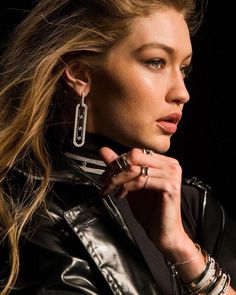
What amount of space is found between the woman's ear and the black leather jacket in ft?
0.73

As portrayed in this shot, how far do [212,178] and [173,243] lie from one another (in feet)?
2.95

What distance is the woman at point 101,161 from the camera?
5.04ft

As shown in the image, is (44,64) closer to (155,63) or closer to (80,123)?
(80,123)

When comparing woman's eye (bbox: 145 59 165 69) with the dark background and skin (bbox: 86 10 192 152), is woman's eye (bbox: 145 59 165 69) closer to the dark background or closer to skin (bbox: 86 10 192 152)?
skin (bbox: 86 10 192 152)

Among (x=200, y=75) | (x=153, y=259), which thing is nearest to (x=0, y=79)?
(x=153, y=259)

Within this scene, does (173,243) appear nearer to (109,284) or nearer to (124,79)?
(109,284)

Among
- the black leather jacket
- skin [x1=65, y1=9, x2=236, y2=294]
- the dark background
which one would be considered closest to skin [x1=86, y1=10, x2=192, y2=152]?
skin [x1=65, y1=9, x2=236, y2=294]

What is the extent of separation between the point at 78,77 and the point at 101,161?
9.3 inches

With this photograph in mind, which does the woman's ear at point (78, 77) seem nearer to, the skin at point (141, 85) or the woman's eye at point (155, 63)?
the skin at point (141, 85)

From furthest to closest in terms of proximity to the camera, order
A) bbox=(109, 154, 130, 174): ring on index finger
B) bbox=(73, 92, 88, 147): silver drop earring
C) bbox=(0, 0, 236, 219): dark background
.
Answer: bbox=(0, 0, 236, 219): dark background → bbox=(73, 92, 88, 147): silver drop earring → bbox=(109, 154, 130, 174): ring on index finger

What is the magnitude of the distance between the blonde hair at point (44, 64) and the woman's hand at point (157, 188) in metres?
0.23

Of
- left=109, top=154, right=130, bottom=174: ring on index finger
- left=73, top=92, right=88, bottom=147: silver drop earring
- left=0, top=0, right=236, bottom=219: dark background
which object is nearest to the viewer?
left=109, top=154, right=130, bottom=174: ring on index finger

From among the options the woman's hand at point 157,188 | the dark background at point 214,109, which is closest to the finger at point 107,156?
the woman's hand at point 157,188

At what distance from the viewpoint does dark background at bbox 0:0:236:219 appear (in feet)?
7.76
